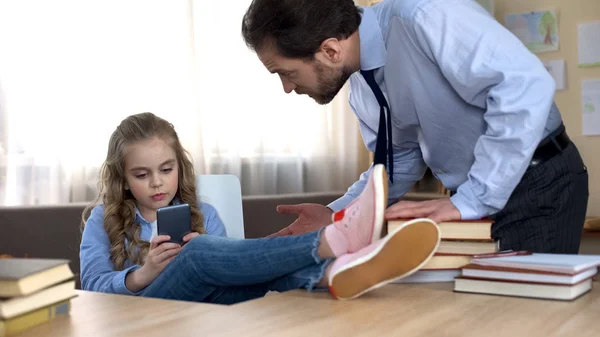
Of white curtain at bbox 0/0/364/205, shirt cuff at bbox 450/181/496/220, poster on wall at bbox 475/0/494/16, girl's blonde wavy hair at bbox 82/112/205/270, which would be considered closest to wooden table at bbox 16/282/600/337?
shirt cuff at bbox 450/181/496/220

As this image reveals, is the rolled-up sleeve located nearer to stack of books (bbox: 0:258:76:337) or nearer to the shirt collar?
stack of books (bbox: 0:258:76:337)

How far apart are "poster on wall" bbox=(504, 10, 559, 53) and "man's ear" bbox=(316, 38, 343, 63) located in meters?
2.11

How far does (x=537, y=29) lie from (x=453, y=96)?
211 cm

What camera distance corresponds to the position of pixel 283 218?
2877 millimetres

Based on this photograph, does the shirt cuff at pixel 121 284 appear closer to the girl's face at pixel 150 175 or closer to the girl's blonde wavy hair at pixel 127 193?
the girl's blonde wavy hair at pixel 127 193

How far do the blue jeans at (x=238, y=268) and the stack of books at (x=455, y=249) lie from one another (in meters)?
0.23

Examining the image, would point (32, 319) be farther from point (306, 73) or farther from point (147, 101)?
point (147, 101)

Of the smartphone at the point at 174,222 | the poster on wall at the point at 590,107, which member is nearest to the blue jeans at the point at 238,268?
the smartphone at the point at 174,222

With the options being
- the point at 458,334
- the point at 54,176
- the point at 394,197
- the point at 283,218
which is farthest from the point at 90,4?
the point at 458,334

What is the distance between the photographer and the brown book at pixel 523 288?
48.9 inches

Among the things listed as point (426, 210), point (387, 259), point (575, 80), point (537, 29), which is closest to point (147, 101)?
point (537, 29)

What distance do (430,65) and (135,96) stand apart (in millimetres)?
1864

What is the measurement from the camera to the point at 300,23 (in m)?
1.64

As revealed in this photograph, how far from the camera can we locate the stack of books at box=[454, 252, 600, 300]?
4.08 ft
